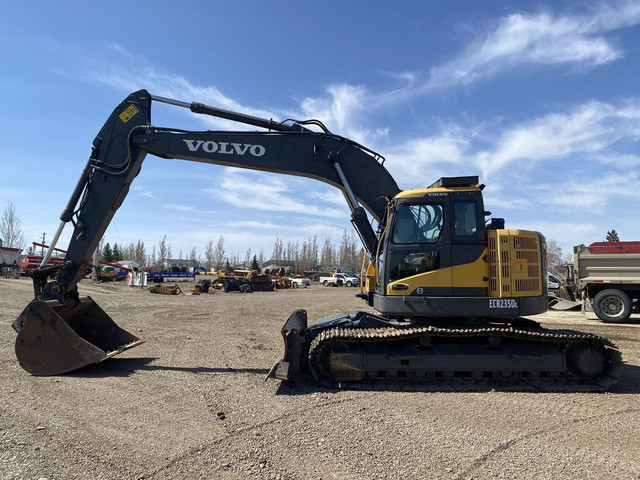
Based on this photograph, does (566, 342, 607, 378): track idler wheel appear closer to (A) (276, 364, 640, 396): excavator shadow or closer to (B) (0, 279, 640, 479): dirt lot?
(A) (276, 364, 640, 396): excavator shadow

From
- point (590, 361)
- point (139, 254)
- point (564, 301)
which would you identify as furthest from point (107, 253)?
point (590, 361)

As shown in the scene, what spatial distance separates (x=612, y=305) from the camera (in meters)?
16.2

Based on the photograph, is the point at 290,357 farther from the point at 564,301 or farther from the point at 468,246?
the point at 564,301

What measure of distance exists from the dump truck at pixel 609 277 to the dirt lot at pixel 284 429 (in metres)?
9.92

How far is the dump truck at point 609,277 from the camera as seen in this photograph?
1598 centimetres

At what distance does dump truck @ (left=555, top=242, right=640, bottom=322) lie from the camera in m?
16.0

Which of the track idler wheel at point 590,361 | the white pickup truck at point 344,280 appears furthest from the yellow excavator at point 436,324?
the white pickup truck at point 344,280

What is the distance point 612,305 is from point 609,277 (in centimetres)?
104

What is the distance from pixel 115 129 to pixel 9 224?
83.2 m

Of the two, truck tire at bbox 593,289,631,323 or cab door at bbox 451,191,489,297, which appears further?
truck tire at bbox 593,289,631,323

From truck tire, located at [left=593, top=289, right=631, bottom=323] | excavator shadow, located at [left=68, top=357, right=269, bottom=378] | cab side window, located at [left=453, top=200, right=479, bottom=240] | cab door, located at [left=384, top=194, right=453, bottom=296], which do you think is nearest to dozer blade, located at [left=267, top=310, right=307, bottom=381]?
excavator shadow, located at [left=68, top=357, right=269, bottom=378]

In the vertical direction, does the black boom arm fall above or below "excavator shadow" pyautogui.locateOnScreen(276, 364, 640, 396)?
above

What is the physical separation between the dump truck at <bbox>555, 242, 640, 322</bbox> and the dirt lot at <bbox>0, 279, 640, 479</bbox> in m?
9.92

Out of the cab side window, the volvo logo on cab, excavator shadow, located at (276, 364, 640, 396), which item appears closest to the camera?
excavator shadow, located at (276, 364, 640, 396)
